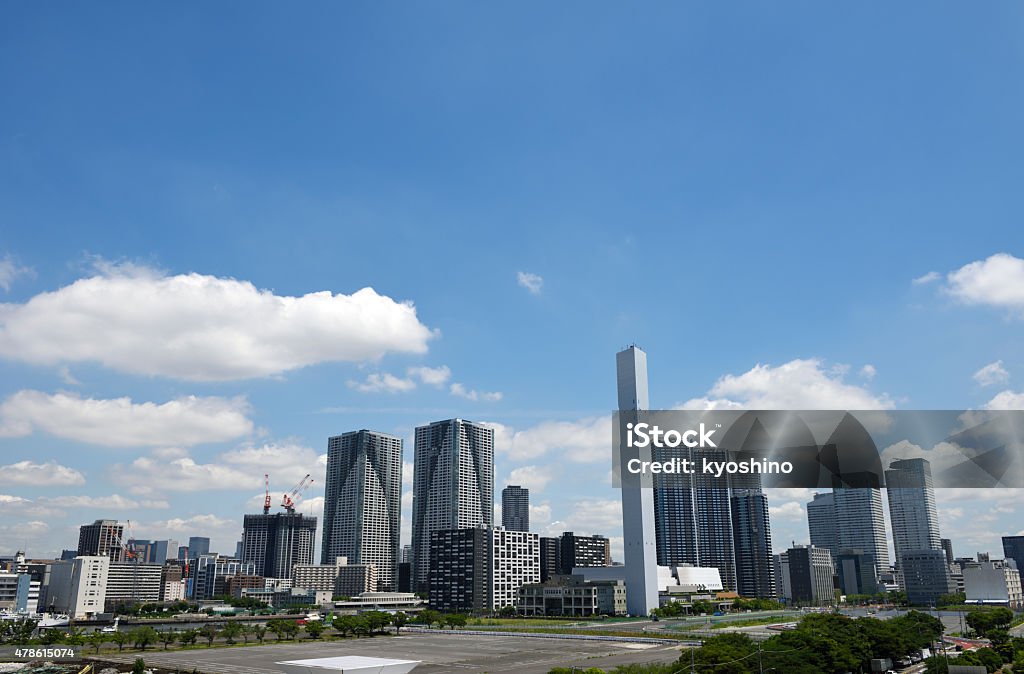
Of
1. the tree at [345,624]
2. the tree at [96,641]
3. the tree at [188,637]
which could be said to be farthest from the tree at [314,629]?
the tree at [96,641]

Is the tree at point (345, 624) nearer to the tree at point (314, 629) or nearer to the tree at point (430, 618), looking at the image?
the tree at point (314, 629)

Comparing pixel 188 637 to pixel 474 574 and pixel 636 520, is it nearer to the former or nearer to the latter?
pixel 636 520

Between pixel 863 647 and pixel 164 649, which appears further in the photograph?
pixel 164 649

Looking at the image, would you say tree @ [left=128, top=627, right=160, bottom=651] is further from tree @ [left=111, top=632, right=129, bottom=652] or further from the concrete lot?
the concrete lot

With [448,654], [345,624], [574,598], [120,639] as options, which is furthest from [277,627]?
[574,598]

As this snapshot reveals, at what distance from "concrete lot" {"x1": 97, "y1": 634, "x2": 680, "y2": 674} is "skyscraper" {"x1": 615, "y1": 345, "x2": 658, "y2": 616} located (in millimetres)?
44033

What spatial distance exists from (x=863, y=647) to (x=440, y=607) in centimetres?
14798

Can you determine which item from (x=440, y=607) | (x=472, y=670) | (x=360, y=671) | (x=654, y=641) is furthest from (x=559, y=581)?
(x=360, y=671)

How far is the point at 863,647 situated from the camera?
6419 centimetres

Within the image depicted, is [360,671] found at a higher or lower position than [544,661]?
higher

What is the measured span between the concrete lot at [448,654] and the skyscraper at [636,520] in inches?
1734

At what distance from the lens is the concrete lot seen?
240 feet

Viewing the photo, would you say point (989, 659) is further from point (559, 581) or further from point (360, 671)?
point (559, 581)

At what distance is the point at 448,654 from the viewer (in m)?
86.8
